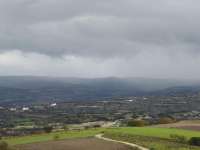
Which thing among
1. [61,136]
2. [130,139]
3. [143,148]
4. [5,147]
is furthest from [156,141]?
[5,147]

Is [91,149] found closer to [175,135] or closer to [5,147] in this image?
[5,147]

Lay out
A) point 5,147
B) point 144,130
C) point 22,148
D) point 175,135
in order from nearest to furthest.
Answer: point 5,147 → point 22,148 → point 175,135 → point 144,130

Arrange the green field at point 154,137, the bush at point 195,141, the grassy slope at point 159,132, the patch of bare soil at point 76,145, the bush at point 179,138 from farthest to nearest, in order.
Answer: the grassy slope at point 159,132 < the bush at point 179,138 < the bush at point 195,141 < the green field at point 154,137 < the patch of bare soil at point 76,145

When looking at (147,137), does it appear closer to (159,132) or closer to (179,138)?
(179,138)

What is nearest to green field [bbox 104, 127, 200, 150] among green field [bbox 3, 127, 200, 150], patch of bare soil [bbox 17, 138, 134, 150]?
green field [bbox 3, 127, 200, 150]

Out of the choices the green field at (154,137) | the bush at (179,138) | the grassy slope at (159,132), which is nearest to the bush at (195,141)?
the green field at (154,137)

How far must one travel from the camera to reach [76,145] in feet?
230

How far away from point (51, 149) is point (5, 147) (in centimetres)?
561

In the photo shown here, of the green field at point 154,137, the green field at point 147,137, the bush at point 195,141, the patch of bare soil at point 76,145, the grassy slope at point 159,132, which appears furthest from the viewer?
the grassy slope at point 159,132

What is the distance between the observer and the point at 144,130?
8975 cm

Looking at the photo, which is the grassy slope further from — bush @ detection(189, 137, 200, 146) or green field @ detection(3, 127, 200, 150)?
bush @ detection(189, 137, 200, 146)

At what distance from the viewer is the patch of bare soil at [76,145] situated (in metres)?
67.8

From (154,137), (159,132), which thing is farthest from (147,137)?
(159,132)

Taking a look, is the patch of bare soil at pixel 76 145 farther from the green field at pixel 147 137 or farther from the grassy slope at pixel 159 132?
the grassy slope at pixel 159 132
